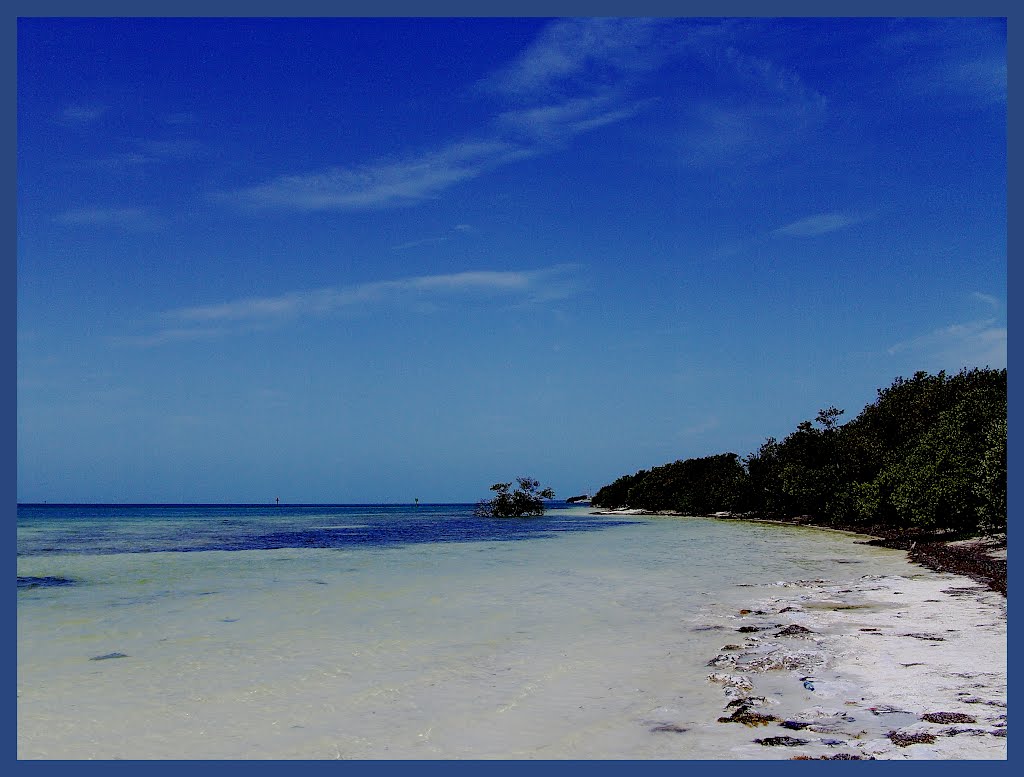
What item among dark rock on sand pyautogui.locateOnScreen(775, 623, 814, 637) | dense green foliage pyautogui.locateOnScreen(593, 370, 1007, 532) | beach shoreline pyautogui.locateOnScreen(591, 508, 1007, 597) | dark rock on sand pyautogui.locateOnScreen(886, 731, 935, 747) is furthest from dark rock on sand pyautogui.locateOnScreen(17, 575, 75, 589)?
dense green foliage pyautogui.locateOnScreen(593, 370, 1007, 532)

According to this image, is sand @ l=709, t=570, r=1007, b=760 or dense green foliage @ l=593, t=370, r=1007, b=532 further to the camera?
dense green foliage @ l=593, t=370, r=1007, b=532

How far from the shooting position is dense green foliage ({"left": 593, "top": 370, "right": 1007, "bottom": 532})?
2625 cm

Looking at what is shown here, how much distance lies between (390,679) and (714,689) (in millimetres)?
3744

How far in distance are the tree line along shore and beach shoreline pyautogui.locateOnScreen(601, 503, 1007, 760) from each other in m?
3.93

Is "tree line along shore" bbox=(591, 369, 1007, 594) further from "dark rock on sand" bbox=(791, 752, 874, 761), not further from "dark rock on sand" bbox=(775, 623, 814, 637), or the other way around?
"dark rock on sand" bbox=(791, 752, 874, 761)

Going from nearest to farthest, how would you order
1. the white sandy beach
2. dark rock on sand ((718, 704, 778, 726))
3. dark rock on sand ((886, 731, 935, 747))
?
1. dark rock on sand ((886, 731, 935, 747))
2. the white sandy beach
3. dark rock on sand ((718, 704, 778, 726))

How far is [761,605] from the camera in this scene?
14.3 meters

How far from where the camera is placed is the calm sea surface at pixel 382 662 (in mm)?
7145

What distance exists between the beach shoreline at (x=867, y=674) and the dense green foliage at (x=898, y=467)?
12.1 metres

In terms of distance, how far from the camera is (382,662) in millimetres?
10219

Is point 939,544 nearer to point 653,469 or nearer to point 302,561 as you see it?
point 302,561

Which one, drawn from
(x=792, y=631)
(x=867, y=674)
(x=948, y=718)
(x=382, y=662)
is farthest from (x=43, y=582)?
(x=948, y=718)

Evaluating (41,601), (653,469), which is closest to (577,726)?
(41,601)

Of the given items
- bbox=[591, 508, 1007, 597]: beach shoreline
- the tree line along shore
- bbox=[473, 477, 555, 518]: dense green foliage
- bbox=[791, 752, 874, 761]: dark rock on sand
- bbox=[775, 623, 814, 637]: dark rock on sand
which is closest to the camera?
bbox=[791, 752, 874, 761]: dark rock on sand
